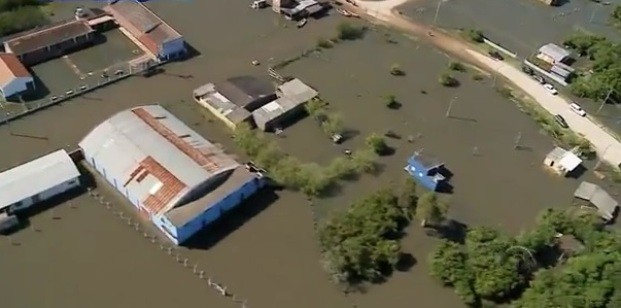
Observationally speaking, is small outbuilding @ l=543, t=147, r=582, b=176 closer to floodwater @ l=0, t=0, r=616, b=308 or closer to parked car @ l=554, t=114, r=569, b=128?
floodwater @ l=0, t=0, r=616, b=308

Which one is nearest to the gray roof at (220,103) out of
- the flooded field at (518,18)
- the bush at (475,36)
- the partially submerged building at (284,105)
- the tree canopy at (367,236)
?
the partially submerged building at (284,105)

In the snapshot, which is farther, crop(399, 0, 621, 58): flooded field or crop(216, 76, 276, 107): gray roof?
crop(399, 0, 621, 58): flooded field

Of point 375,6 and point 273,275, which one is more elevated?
point 375,6

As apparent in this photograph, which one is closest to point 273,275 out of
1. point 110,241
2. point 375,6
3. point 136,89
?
point 110,241

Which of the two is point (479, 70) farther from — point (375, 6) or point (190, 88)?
point (190, 88)

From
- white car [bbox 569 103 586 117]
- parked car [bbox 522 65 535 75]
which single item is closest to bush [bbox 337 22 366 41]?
parked car [bbox 522 65 535 75]

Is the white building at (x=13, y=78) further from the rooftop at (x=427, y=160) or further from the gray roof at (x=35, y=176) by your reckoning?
the rooftop at (x=427, y=160)
